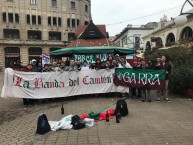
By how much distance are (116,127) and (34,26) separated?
52.0 meters

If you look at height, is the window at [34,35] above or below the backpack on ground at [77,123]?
above

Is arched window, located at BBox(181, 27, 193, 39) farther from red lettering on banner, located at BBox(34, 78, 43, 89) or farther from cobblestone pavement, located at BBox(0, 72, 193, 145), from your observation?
red lettering on banner, located at BBox(34, 78, 43, 89)

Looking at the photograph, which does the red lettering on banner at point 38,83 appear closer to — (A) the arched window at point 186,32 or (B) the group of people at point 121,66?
(B) the group of people at point 121,66

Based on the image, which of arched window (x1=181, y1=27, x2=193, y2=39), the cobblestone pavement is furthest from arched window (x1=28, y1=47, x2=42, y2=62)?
the cobblestone pavement

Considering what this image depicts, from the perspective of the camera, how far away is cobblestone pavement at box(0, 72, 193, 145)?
242 inches

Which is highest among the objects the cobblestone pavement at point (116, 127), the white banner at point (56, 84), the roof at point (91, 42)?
the roof at point (91, 42)

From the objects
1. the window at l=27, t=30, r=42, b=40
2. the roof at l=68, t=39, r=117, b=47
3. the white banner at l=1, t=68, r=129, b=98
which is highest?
the window at l=27, t=30, r=42, b=40

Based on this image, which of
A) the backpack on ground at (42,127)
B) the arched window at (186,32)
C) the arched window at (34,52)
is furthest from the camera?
the arched window at (34,52)

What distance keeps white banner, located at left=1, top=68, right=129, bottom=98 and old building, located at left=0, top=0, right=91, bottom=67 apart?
42.7 metres

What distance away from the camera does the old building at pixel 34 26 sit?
5325cm

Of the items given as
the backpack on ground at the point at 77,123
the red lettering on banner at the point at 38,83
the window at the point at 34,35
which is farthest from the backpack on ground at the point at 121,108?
the window at the point at 34,35

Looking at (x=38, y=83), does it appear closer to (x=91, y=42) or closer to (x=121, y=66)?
(x=121, y=66)

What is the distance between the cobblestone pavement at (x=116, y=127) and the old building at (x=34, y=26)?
1761 inches

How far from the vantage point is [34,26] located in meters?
55.8
